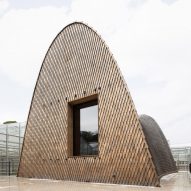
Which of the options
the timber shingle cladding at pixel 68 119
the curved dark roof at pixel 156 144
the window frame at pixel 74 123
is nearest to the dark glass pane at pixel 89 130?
the window frame at pixel 74 123

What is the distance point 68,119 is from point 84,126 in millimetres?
816

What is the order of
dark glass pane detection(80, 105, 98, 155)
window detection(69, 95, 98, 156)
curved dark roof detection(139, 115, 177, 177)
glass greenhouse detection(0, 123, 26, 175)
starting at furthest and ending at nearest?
1. glass greenhouse detection(0, 123, 26, 175)
2. curved dark roof detection(139, 115, 177, 177)
3. window detection(69, 95, 98, 156)
4. dark glass pane detection(80, 105, 98, 155)

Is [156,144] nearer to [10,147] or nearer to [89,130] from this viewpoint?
[89,130]

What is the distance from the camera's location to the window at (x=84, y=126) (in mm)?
13516

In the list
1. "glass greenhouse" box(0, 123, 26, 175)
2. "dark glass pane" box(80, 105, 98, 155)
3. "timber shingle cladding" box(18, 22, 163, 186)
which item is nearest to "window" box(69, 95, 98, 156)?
"dark glass pane" box(80, 105, 98, 155)

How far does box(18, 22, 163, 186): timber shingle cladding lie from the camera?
37.0 feet

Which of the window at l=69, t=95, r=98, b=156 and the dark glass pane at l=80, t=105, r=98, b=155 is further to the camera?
the window at l=69, t=95, r=98, b=156

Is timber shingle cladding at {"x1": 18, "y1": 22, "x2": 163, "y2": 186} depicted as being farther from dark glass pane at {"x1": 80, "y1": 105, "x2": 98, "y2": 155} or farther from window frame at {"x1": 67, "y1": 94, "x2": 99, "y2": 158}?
dark glass pane at {"x1": 80, "y1": 105, "x2": 98, "y2": 155}

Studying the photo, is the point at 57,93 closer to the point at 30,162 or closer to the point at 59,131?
the point at 59,131

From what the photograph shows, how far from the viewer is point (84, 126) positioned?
14.1m

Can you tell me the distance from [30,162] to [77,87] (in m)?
5.12

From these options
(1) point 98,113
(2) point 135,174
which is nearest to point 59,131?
(1) point 98,113

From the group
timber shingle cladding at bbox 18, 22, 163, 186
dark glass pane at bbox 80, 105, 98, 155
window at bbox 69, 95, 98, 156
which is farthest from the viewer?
window at bbox 69, 95, 98, 156

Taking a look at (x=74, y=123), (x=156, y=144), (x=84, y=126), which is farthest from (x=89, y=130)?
(x=156, y=144)
